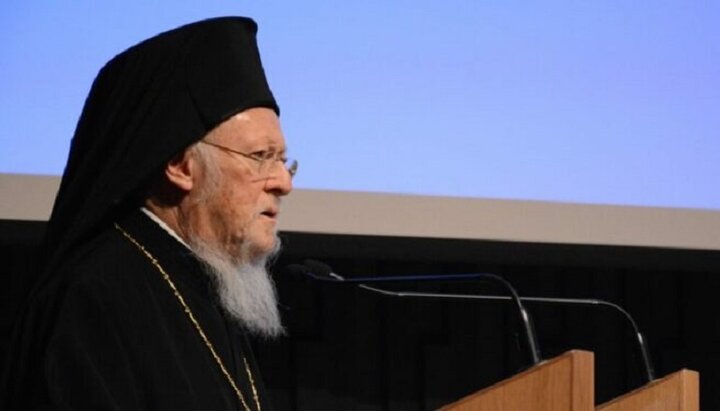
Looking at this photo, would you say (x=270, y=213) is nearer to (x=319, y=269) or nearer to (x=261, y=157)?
(x=261, y=157)

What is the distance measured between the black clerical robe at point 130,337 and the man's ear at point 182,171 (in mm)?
96

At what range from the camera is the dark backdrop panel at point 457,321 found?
513cm

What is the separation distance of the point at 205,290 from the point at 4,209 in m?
1.48

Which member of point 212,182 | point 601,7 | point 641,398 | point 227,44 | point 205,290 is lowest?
point 641,398

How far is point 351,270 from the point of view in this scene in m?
5.39

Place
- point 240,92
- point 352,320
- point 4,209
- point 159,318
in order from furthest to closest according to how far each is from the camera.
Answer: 1. point 352,320
2. point 4,209
3. point 240,92
4. point 159,318

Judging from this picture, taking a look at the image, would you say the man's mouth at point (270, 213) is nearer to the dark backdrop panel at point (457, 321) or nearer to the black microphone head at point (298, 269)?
the black microphone head at point (298, 269)

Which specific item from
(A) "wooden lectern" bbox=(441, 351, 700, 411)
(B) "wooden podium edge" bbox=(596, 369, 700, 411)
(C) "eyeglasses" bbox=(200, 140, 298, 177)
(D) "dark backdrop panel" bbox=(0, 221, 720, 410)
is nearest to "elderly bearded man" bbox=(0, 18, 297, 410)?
(C) "eyeglasses" bbox=(200, 140, 298, 177)

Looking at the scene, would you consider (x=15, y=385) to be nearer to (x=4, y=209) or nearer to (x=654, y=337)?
(x=4, y=209)

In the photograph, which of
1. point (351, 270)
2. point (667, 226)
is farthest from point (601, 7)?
point (351, 270)

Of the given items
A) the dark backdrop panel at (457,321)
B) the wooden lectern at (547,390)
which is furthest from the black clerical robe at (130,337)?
the dark backdrop panel at (457,321)

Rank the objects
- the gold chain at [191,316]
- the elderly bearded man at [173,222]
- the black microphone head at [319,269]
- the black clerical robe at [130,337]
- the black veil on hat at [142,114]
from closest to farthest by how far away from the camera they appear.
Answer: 1. the black clerical robe at [130,337]
2. the elderly bearded man at [173,222]
3. the black veil on hat at [142,114]
4. the gold chain at [191,316]
5. the black microphone head at [319,269]

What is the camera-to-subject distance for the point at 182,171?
309 cm

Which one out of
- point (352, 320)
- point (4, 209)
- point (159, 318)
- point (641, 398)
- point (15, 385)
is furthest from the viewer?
point (352, 320)
